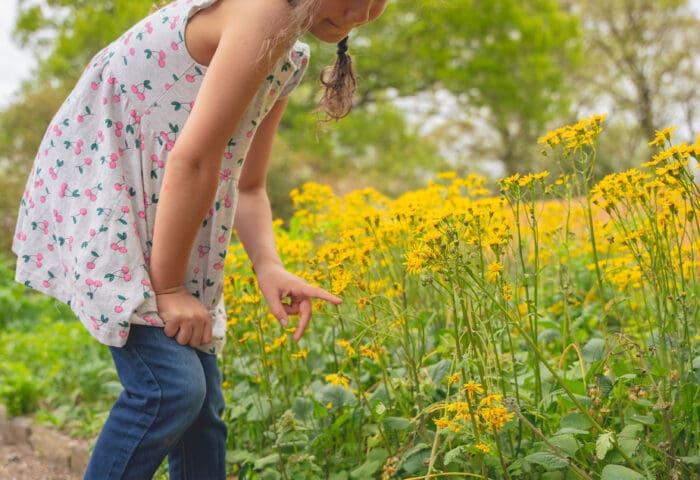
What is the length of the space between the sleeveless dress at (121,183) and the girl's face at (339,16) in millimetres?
105

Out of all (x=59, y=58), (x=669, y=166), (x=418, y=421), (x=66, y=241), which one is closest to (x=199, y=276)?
(x=66, y=241)

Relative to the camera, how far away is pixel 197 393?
1.51 metres

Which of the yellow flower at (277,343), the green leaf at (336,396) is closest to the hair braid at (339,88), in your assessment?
the yellow flower at (277,343)

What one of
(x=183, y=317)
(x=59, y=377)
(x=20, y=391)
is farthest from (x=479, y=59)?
(x=183, y=317)

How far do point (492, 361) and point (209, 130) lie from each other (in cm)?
82

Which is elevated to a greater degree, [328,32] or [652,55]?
[652,55]

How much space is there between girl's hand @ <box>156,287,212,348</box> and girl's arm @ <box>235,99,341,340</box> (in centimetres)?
21

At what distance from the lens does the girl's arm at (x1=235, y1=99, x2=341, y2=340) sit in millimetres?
1728

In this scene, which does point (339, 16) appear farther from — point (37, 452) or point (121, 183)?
point (37, 452)

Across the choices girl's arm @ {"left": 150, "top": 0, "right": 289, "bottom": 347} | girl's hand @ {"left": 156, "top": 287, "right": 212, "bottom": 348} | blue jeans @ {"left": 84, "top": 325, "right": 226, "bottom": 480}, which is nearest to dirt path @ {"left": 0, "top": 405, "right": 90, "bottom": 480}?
blue jeans @ {"left": 84, "top": 325, "right": 226, "bottom": 480}

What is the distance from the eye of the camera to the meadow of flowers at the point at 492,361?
4.66 ft

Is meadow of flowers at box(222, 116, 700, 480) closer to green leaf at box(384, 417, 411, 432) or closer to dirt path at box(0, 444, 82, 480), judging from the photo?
green leaf at box(384, 417, 411, 432)

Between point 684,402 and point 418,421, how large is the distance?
57 centimetres

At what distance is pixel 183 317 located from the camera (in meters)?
1.51
